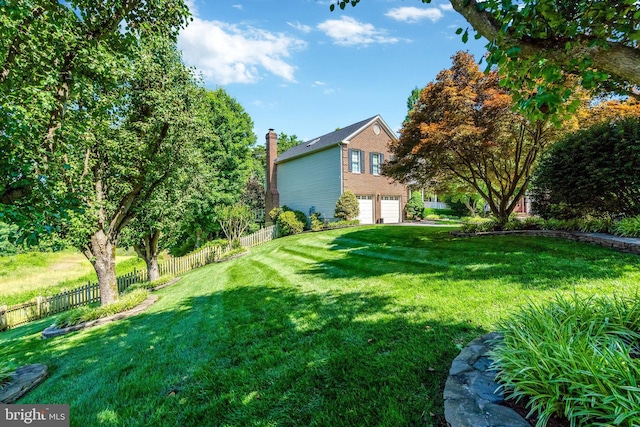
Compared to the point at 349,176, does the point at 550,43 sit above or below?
below

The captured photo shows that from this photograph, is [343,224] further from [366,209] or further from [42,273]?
[42,273]

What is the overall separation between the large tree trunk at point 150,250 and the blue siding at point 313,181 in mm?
11092

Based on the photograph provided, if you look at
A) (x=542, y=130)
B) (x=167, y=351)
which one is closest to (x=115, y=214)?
(x=167, y=351)

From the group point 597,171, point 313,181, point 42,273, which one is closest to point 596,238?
point 597,171

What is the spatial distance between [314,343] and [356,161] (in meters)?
17.5

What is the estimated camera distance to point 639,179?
6324 millimetres

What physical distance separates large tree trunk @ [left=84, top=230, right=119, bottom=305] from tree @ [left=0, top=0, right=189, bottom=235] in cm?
191

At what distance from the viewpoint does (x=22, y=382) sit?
3.72 metres

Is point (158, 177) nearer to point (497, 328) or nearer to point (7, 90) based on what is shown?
point (7, 90)

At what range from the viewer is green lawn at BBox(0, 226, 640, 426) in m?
2.37

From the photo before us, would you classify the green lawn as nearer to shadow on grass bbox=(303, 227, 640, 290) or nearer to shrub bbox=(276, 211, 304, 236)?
shadow on grass bbox=(303, 227, 640, 290)

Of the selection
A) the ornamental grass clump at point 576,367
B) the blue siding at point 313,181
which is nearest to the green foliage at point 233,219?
the blue siding at point 313,181

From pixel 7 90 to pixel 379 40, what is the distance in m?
8.62

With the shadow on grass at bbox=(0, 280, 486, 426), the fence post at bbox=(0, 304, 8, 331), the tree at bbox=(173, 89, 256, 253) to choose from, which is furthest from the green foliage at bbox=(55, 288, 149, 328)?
the tree at bbox=(173, 89, 256, 253)
